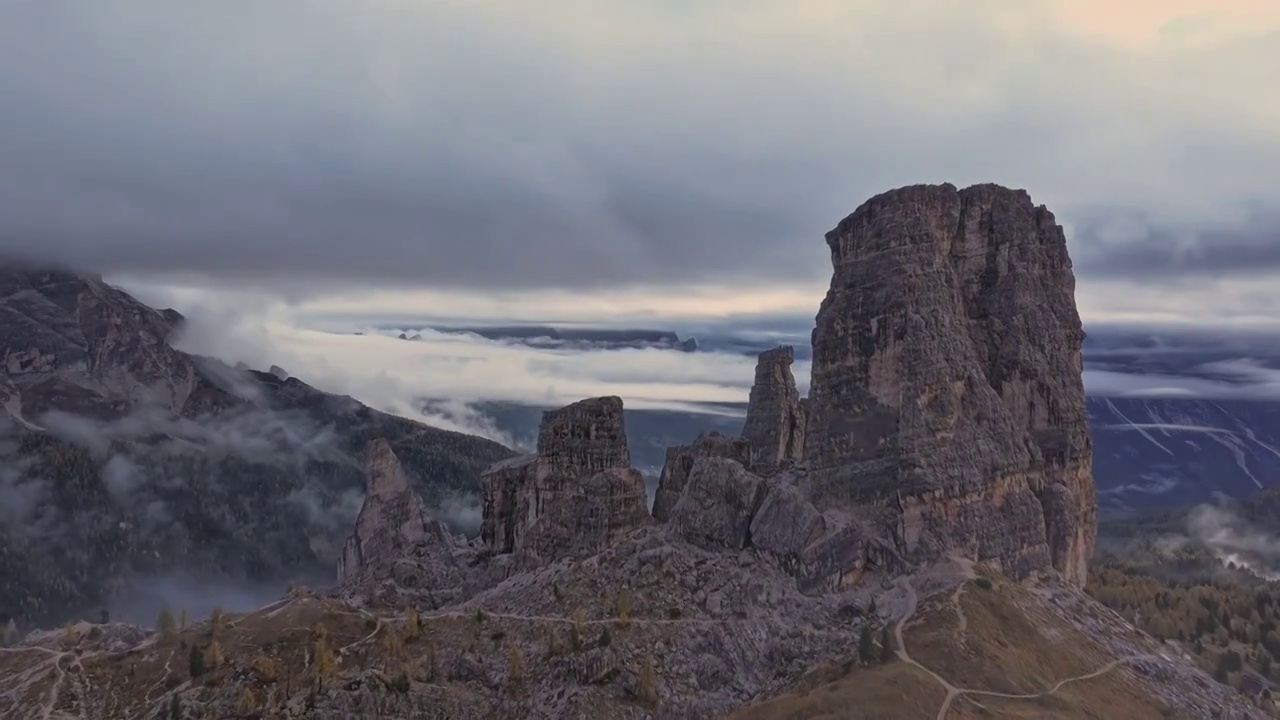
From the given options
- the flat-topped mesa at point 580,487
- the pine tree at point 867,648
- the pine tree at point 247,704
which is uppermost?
the flat-topped mesa at point 580,487

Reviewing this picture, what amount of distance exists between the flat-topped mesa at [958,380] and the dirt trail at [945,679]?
741 cm

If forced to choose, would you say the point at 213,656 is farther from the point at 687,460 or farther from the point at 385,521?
the point at 687,460

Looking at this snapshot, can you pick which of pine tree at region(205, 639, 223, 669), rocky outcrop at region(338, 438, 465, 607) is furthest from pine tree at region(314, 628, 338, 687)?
rocky outcrop at region(338, 438, 465, 607)

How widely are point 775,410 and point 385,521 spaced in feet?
225

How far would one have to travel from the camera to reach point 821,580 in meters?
108

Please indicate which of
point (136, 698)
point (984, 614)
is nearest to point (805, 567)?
point (984, 614)

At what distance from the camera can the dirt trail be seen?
87.4 metres

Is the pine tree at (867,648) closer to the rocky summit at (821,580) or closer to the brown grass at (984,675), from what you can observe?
the rocky summit at (821,580)

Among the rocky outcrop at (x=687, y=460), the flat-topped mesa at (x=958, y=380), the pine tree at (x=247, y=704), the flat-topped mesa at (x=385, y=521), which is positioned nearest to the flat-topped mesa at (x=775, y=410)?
the rocky outcrop at (x=687, y=460)

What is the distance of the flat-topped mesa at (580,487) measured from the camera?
12106cm

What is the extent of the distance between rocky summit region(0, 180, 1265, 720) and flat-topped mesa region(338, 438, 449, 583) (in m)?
9.08

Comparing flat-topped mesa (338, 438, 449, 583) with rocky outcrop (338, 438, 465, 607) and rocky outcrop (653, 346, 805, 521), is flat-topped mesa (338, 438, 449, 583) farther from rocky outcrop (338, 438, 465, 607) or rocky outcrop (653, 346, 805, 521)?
rocky outcrop (653, 346, 805, 521)

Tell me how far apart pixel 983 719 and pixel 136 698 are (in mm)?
99092

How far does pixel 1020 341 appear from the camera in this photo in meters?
123
